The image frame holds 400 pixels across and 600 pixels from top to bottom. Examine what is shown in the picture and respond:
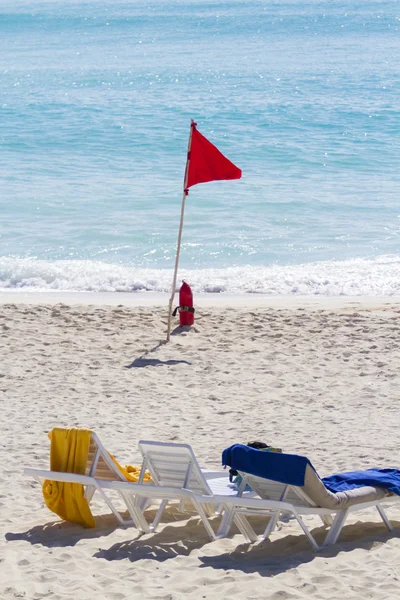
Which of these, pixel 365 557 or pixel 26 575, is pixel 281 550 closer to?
pixel 365 557

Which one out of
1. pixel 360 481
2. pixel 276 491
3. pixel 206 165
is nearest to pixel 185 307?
pixel 206 165

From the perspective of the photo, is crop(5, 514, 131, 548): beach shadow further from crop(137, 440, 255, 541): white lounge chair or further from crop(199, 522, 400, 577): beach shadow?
crop(199, 522, 400, 577): beach shadow

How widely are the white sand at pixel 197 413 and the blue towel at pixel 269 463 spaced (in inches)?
17.7

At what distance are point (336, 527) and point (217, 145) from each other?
72.2 ft

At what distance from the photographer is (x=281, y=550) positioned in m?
5.36

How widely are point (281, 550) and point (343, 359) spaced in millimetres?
4627

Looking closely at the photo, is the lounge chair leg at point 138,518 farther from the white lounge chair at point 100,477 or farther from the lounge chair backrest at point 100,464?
the lounge chair backrest at point 100,464

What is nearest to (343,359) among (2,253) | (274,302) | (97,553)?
(274,302)

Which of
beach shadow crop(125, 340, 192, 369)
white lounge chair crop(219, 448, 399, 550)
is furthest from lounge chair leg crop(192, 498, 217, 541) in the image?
beach shadow crop(125, 340, 192, 369)

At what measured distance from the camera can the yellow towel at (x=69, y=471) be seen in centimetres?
568

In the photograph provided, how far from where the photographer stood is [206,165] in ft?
34.1

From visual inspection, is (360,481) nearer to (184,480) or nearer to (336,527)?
(336,527)

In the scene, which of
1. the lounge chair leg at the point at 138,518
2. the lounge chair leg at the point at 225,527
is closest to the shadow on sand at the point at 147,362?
the lounge chair leg at the point at 138,518

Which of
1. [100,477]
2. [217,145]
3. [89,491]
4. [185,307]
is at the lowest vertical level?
[89,491]
